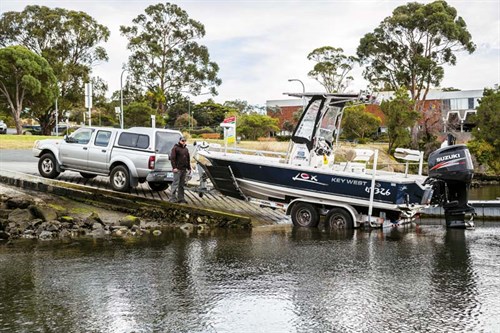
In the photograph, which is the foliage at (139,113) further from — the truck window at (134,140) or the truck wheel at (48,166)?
the truck window at (134,140)

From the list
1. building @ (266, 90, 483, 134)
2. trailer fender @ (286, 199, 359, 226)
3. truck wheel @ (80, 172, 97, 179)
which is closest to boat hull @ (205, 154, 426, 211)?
trailer fender @ (286, 199, 359, 226)

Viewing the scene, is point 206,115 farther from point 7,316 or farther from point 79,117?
point 7,316

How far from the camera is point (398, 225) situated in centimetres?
1673

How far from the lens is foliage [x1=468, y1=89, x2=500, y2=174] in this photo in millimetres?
45812

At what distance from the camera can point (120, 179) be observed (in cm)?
1775

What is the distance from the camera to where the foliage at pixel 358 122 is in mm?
57156

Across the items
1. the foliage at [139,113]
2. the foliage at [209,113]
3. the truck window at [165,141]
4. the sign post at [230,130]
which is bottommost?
the truck window at [165,141]

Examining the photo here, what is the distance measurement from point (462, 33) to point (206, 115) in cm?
3418

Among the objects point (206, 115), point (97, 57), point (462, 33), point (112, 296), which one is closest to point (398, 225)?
point (112, 296)

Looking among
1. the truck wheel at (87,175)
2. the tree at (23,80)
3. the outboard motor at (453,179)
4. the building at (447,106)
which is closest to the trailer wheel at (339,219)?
the outboard motor at (453,179)

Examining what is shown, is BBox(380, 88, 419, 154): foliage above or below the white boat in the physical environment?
above

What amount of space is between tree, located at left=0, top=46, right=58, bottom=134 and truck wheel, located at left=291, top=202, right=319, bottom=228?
4516 centimetres

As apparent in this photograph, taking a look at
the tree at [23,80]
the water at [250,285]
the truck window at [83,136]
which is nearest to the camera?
the water at [250,285]

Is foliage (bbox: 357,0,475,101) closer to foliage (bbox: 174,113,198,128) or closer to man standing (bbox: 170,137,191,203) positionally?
foliage (bbox: 174,113,198,128)
